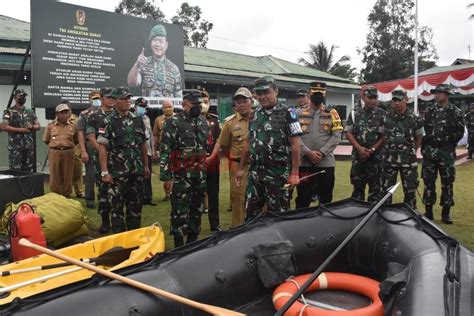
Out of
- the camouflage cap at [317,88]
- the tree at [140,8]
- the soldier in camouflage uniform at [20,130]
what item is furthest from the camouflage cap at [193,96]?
the tree at [140,8]

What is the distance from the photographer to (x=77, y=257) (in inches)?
131

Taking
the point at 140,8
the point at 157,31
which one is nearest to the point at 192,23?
the point at 140,8

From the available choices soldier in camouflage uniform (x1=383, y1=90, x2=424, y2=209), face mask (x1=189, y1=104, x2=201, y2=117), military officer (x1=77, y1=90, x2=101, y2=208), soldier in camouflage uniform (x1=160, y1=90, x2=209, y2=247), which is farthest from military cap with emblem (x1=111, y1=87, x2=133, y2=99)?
soldier in camouflage uniform (x1=383, y1=90, x2=424, y2=209)

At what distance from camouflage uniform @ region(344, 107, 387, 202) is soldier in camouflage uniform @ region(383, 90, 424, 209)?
0.39 feet

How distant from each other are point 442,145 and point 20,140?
19.7ft

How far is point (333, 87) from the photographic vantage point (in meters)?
19.1

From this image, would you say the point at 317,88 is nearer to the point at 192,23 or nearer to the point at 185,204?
the point at 185,204

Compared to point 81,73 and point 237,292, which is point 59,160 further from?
point 237,292

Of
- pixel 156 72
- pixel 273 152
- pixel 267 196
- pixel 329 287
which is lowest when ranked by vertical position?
pixel 329 287

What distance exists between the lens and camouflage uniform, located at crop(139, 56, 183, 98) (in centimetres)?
959

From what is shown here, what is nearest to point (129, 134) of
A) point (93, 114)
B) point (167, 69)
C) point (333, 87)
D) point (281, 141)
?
point (93, 114)

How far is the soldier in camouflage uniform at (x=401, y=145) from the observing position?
16.5 feet

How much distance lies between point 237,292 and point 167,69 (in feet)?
25.3

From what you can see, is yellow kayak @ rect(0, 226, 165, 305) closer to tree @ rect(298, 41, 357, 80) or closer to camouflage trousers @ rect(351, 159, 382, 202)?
camouflage trousers @ rect(351, 159, 382, 202)
